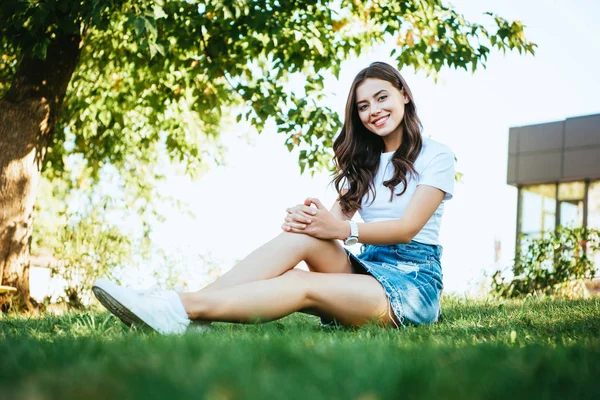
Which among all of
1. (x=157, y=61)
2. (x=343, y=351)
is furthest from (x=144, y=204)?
(x=343, y=351)

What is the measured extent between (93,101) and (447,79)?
14.8 feet

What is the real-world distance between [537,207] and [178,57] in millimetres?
14243

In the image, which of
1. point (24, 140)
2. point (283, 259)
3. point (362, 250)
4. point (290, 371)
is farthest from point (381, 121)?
point (24, 140)

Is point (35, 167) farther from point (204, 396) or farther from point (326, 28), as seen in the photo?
point (204, 396)

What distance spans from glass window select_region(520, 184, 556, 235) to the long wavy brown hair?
51.7 feet

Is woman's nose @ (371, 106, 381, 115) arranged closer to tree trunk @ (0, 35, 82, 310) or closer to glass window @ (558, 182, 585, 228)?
tree trunk @ (0, 35, 82, 310)

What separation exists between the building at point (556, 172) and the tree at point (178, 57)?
11.9 metres

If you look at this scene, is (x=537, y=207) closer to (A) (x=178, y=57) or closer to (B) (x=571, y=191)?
(B) (x=571, y=191)

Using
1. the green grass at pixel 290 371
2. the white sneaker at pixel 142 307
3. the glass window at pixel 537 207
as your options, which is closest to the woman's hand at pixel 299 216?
the white sneaker at pixel 142 307

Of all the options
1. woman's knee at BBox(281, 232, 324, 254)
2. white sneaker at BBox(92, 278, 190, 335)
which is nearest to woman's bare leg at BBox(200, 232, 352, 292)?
woman's knee at BBox(281, 232, 324, 254)

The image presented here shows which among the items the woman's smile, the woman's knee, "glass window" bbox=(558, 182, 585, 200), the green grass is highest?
"glass window" bbox=(558, 182, 585, 200)

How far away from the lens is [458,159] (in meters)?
7.90

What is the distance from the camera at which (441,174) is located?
347 centimetres

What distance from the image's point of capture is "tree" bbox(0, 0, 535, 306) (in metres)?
5.80
